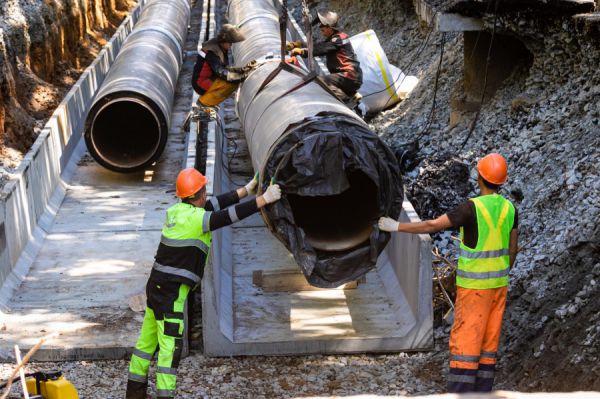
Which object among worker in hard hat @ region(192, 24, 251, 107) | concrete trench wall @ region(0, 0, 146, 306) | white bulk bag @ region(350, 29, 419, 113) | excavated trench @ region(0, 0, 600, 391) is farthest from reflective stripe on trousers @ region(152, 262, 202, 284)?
white bulk bag @ region(350, 29, 419, 113)

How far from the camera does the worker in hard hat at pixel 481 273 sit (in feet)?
20.0

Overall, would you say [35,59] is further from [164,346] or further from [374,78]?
[164,346]

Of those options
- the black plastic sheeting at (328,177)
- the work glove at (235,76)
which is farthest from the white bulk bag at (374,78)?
the black plastic sheeting at (328,177)

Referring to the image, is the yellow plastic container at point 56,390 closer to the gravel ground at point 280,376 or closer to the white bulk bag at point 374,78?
the gravel ground at point 280,376

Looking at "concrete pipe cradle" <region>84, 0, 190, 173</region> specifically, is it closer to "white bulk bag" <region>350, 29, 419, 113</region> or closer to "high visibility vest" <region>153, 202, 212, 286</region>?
"white bulk bag" <region>350, 29, 419, 113</region>

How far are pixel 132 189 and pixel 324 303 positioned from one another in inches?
163

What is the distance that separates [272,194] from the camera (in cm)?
686

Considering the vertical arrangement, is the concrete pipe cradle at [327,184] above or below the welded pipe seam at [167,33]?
above

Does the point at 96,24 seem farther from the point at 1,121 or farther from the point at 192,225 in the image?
the point at 192,225

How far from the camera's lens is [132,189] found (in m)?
11.4

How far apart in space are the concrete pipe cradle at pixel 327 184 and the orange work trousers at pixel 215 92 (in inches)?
118

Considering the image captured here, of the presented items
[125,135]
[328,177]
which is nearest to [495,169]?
[328,177]

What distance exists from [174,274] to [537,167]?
13.7 ft

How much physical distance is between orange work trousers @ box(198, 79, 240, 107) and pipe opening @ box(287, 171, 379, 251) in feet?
11.0
